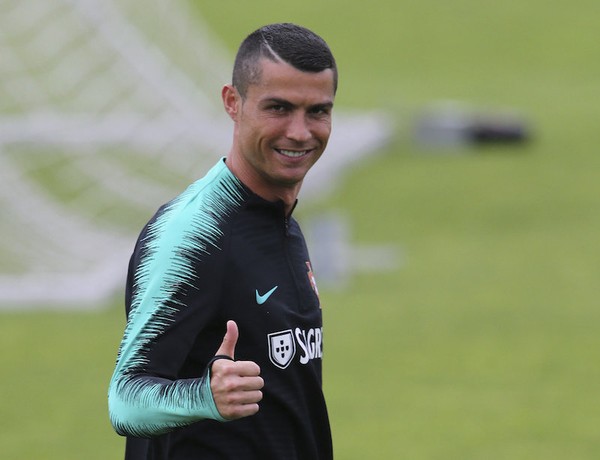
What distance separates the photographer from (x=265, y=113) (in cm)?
316

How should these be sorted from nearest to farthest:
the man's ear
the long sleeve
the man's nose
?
1. the long sleeve
2. the man's nose
3. the man's ear

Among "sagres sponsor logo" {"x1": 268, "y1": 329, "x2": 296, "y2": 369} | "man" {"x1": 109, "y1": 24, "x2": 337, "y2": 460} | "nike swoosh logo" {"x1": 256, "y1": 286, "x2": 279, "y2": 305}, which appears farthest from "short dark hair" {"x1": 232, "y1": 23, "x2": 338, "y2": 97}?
"sagres sponsor logo" {"x1": 268, "y1": 329, "x2": 296, "y2": 369}

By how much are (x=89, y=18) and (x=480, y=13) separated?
14.1m

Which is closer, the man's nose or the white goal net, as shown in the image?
the man's nose

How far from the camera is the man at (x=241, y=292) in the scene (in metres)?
3.03

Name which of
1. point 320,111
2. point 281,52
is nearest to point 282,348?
point 320,111

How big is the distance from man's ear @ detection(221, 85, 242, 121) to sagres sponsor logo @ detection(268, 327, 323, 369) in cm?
52

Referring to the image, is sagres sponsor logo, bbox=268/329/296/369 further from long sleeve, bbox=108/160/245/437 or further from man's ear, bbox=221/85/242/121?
man's ear, bbox=221/85/242/121

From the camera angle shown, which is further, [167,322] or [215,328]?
[215,328]

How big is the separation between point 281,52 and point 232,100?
205 mm

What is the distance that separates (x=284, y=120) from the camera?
3.16 m

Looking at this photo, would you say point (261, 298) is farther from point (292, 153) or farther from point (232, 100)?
point (232, 100)

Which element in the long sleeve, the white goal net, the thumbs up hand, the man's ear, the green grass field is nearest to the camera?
the thumbs up hand

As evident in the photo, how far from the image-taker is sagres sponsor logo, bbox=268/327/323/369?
323cm
